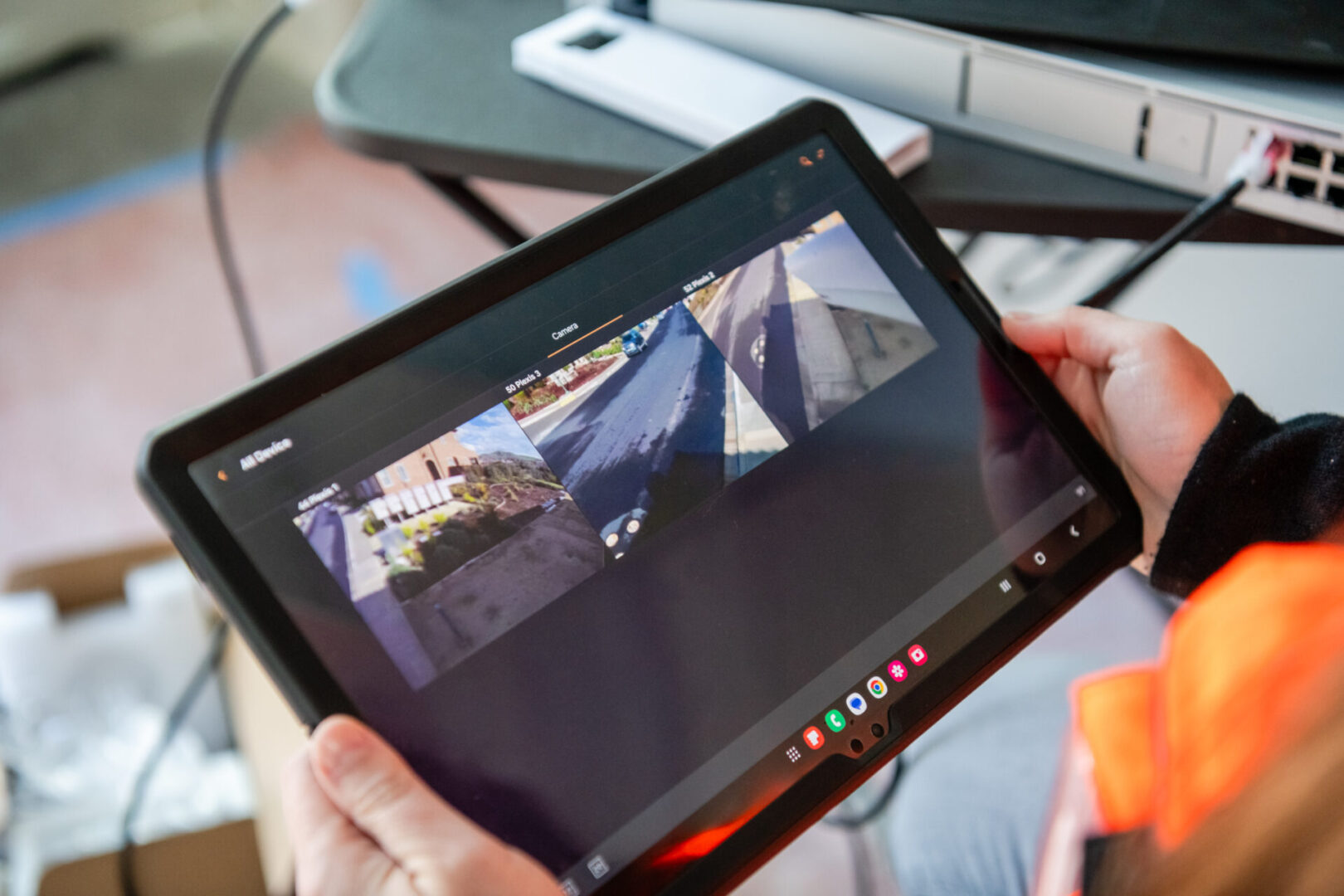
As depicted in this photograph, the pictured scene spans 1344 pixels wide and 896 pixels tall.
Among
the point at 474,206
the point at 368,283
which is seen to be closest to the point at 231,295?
the point at 474,206

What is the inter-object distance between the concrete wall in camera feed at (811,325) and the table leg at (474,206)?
1.27ft

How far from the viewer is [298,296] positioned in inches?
78.2

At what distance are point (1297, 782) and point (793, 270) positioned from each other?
1.31 feet

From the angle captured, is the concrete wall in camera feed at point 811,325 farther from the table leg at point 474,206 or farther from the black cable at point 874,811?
the black cable at point 874,811

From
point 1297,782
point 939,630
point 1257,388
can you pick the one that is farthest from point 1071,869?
point 1257,388

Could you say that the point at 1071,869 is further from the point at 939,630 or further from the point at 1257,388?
the point at 1257,388

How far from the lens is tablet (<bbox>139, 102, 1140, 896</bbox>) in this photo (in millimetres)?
513

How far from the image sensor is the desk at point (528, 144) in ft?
2.58

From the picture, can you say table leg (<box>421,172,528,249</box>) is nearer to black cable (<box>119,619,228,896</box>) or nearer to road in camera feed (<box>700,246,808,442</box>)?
road in camera feed (<box>700,246,808,442</box>)

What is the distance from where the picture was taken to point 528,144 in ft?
2.78

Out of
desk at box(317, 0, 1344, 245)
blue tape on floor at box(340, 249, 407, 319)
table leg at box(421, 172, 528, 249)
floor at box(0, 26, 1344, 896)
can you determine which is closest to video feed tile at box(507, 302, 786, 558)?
desk at box(317, 0, 1344, 245)

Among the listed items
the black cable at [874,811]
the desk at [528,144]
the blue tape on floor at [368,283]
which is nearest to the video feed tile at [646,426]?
the desk at [528,144]

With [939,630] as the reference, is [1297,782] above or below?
above

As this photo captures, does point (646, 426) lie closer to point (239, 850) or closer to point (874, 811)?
point (874, 811)
